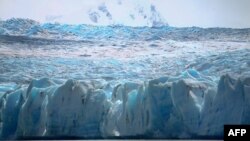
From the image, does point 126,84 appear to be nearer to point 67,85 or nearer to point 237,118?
point 67,85

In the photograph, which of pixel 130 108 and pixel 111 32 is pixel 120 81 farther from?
pixel 111 32

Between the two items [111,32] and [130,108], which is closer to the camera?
[130,108]

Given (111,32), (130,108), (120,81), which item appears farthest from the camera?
(111,32)

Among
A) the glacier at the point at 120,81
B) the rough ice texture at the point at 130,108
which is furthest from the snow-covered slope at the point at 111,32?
the rough ice texture at the point at 130,108

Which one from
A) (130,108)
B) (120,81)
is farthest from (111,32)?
(130,108)

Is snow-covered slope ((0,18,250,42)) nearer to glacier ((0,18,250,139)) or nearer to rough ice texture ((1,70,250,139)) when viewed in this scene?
glacier ((0,18,250,139))

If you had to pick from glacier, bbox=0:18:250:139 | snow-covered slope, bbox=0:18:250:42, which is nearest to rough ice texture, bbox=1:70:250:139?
glacier, bbox=0:18:250:139

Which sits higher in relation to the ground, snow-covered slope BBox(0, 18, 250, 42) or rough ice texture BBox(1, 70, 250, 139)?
snow-covered slope BBox(0, 18, 250, 42)

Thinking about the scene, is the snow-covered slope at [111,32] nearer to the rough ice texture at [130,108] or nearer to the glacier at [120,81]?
the glacier at [120,81]
